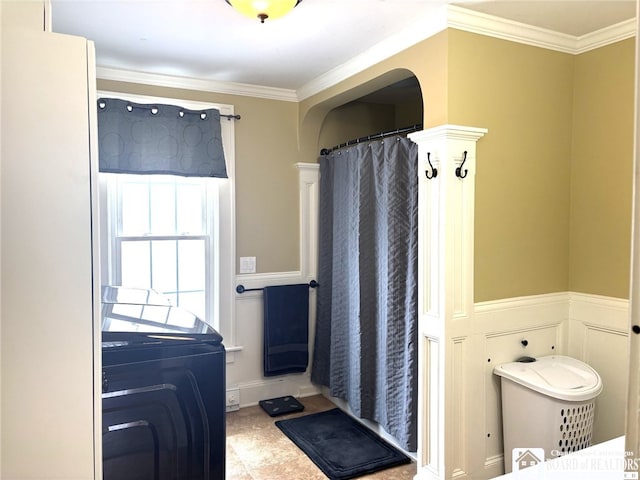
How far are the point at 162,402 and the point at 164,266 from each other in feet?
7.01

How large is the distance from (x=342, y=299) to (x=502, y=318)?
1212mm

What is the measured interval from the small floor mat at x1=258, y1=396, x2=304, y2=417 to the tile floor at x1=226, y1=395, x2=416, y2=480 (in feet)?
0.13

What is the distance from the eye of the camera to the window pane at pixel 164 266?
329 cm

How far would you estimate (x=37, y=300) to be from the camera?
2.80ft

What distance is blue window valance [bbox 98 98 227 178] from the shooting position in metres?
3.01

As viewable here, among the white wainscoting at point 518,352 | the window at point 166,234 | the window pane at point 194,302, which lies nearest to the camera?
the white wainscoting at point 518,352

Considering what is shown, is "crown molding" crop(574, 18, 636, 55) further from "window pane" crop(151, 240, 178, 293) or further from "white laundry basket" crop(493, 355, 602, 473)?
"window pane" crop(151, 240, 178, 293)

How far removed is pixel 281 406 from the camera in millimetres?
3490

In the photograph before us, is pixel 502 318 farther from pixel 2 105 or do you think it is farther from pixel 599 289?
pixel 2 105

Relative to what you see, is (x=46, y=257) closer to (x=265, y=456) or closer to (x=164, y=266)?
(x=265, y=456)

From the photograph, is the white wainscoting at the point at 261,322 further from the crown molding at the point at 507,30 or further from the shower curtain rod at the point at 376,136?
the crown molding at the point at 507,30

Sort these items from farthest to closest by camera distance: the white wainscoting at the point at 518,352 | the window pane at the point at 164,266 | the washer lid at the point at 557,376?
the window pane at the point at 164,266
the white wainscoting at the point at 518,352
the washer lid at the point at 557,376

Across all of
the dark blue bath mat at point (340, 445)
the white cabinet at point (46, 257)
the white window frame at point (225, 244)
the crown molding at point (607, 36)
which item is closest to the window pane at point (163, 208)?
the white window frame at point (225, 244)

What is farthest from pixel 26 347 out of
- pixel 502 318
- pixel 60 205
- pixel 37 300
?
pixel 502 318
